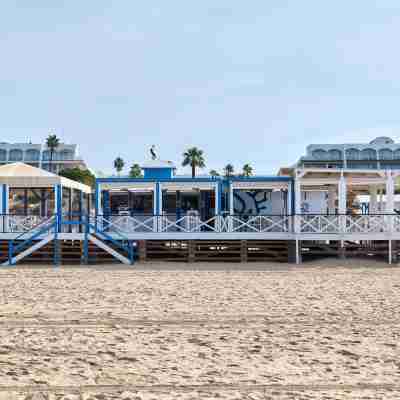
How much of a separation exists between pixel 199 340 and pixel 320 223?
A: 1062 cm

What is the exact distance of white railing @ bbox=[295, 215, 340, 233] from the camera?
15516 millimetres

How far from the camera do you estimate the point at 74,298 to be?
9039 millimetres

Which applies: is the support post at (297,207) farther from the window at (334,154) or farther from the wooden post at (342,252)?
the window at (334,154)

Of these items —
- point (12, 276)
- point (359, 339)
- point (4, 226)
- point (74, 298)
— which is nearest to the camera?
point (359, 339)

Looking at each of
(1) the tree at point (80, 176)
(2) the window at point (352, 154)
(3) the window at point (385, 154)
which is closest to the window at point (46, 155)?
(1) the tree at point (80, 176)

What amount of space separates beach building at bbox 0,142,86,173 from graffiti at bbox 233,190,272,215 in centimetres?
7470

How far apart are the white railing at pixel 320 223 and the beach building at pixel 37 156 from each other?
78.2 meters

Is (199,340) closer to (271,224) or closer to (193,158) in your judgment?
(271,224)

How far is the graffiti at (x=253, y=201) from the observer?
61.7 ft

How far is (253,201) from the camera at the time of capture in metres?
18.8

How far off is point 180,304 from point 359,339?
11.2 feet

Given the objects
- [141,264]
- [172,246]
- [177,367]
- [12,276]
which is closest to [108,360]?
[177,367]

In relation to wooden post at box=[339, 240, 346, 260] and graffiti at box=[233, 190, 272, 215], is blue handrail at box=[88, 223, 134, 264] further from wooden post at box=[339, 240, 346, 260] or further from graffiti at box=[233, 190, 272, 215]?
wooden post at box=[339, 240, 346, 260]

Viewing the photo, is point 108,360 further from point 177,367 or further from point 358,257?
point 358,257
